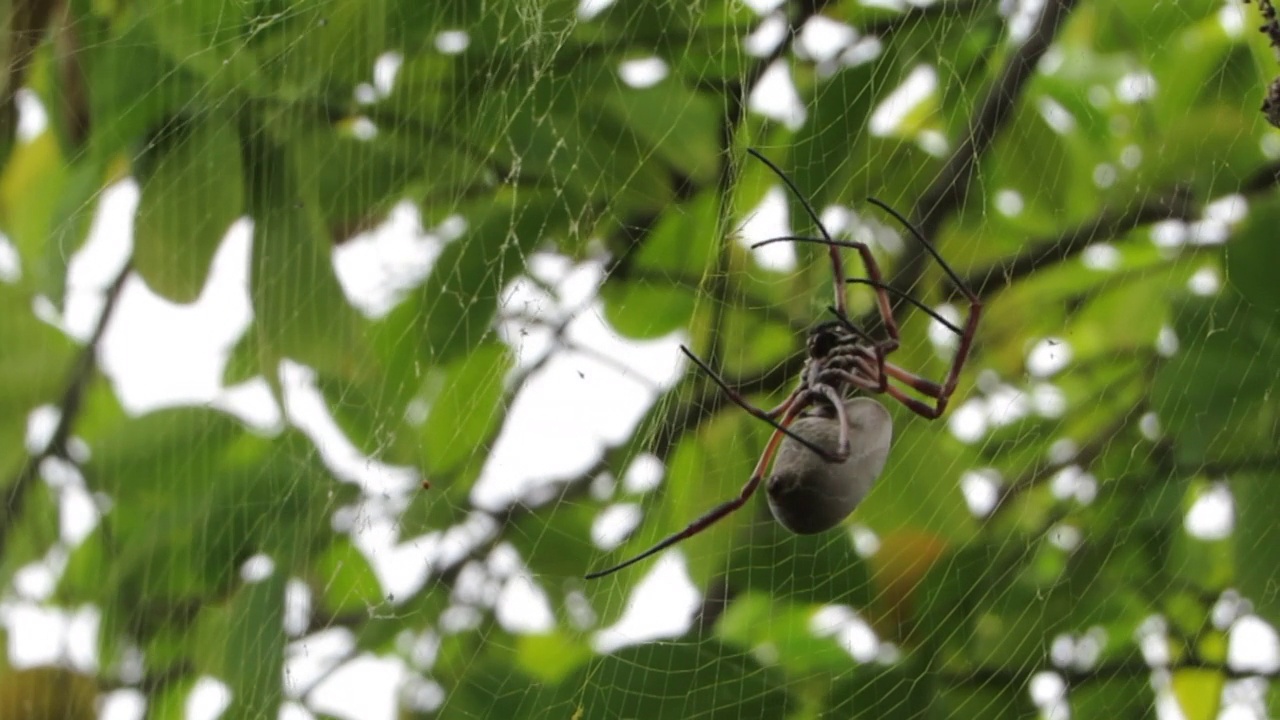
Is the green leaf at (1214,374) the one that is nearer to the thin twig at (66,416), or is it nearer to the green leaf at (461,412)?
the green leaf at (461,412)

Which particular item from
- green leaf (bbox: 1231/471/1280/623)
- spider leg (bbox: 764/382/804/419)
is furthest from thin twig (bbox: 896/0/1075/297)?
green leaf (bbox: 1231/471/1280/623)

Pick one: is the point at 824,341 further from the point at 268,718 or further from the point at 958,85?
the point at 268,718

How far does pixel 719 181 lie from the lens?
1.55 metres

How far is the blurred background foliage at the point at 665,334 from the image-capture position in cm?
152

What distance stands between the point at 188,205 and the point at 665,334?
59 centimetres

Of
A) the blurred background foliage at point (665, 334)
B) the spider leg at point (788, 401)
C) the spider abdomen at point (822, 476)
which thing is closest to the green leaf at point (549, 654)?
the blurred background foliage at point (665, 334)

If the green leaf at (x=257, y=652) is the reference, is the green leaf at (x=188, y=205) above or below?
above

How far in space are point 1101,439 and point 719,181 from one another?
0.60 m

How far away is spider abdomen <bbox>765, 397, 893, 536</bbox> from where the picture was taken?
1.01 metres

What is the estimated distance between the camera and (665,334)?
5.39ft

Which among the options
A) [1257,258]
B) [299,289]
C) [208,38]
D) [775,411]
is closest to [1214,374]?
[1257,258]

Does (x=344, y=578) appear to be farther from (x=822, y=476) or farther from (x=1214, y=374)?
(x=1214, y=374)

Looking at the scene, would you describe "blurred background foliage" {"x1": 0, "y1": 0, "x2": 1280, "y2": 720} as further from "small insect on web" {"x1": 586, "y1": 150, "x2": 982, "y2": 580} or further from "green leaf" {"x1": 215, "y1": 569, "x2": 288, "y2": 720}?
"small insect on web" {"x1": 586, "y1": 150, "x2": 982, "y2": 580}

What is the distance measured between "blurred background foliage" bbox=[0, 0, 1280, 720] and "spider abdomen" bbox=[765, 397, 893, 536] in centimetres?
41
